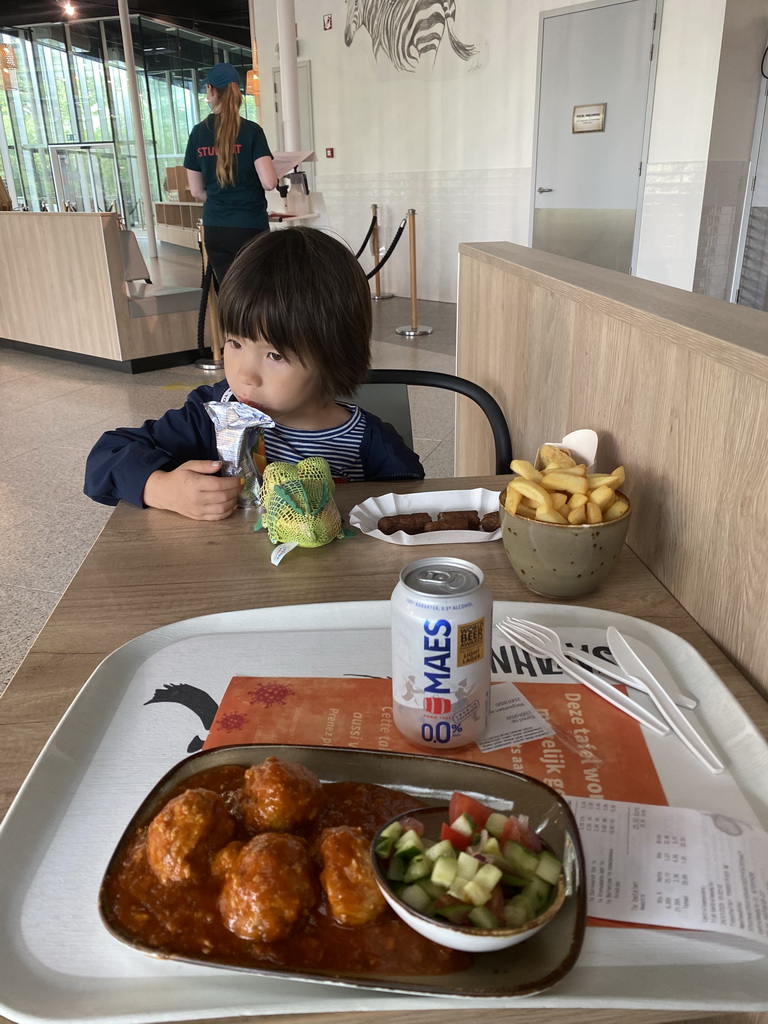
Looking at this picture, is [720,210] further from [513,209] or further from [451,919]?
[451,919]

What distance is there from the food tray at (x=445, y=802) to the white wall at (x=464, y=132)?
5.66m

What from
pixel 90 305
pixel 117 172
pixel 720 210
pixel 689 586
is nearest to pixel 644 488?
pixel 689 586

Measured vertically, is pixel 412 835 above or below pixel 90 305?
above

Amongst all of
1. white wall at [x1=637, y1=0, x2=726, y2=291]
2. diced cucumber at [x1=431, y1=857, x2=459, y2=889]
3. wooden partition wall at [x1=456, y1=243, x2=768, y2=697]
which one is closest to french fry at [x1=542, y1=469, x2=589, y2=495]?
wooden partition wall at [x1=456, y1=243, x2=768, y2=697]

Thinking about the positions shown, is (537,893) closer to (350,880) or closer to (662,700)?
(350,880)

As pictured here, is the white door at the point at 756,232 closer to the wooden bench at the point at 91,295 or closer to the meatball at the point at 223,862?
the wooden bench at the point at 91,295

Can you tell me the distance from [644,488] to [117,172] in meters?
12.1

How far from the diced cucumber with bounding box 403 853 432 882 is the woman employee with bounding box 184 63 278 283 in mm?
4347

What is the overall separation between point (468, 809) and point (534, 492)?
47 cm

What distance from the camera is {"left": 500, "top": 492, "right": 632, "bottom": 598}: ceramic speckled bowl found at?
0.86 m

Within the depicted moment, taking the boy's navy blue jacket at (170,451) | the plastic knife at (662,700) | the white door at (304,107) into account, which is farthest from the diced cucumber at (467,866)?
the white door at (304,107)

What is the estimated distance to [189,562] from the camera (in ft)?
3.29

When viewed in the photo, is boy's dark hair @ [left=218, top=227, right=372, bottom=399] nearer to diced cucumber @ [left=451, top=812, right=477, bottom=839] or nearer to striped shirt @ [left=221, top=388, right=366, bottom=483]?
striped shirt @ [left=221, top=388, right=366, bottom=483]

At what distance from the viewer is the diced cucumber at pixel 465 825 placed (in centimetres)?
47
